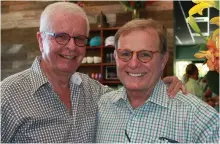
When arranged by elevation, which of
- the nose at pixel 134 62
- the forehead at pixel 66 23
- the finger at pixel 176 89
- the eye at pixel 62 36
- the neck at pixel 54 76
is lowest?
the finger at pixel 176 89

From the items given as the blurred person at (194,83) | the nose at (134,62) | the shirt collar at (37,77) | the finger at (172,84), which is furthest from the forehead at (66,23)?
the blurred person at (194,83)

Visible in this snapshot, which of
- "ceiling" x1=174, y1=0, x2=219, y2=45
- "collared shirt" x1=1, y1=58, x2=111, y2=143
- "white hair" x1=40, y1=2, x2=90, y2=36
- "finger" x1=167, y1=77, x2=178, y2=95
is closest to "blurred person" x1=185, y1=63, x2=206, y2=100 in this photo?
"ceiling" x1=174, y1=0, x2=219, y2=45

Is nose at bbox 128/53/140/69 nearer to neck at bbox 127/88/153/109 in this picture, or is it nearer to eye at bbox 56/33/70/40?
neck at bbox 127/88/153/109

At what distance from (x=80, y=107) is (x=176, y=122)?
509 millimetres

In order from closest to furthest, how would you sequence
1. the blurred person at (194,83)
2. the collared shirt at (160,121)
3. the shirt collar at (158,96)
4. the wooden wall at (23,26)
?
1. the collared shirt at (160,121)
2. the shirt collar at (158,96)
3. the blurred person at (194,83)
4. the wooden wall at (23,26)

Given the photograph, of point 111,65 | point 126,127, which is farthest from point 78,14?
point 111,65

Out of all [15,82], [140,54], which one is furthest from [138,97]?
[15,82]

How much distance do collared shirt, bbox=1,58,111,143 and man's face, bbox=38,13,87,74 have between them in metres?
0.08

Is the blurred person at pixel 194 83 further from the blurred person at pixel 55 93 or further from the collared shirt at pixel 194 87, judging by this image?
the blurred person at pixel 55 93

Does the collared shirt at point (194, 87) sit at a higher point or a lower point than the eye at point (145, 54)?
lower

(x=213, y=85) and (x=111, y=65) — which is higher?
Result: (x=213, y=85)

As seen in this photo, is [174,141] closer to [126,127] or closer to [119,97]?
[126,127]

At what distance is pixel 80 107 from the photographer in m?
1.47

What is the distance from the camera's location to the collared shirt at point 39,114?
125 cm
